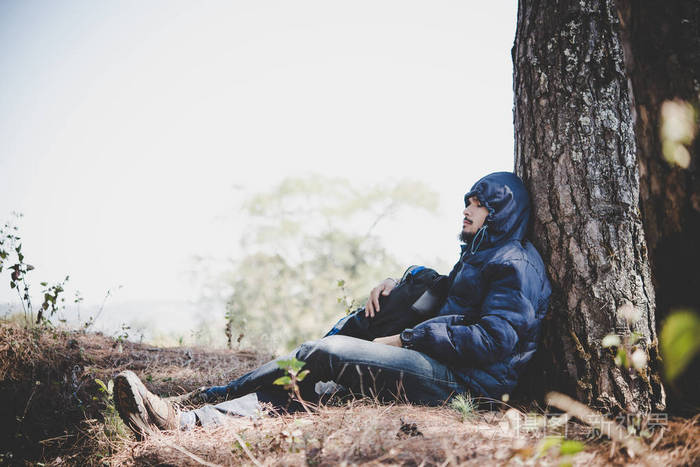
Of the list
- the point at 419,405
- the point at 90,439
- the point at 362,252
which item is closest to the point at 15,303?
the point at 90,439

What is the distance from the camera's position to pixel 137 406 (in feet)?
6.66

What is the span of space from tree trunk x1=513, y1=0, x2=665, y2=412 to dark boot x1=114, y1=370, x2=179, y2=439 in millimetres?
2241

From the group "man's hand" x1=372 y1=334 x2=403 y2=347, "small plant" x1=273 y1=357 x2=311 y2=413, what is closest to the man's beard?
"man's hand" x1=372 y1=334 x2=403 y2=347

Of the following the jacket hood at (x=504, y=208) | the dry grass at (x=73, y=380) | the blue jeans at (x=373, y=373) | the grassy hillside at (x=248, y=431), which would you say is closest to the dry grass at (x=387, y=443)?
the grassy hillside at (x=248, y=431)

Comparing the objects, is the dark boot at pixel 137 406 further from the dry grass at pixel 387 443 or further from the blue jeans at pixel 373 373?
the blue jeans at pixel 373 373

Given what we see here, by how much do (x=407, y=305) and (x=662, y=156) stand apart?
71.4 inches

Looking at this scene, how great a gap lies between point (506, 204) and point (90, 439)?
10.2 ft

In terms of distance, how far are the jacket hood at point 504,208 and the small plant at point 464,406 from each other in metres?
1.00

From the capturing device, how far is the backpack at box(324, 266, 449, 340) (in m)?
2.88

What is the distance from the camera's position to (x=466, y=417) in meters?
2.08

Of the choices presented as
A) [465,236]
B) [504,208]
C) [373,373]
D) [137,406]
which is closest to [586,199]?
[504,208]

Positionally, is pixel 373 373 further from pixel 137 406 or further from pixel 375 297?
pixel 137 406

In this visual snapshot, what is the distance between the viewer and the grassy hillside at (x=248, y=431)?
57.5 inches

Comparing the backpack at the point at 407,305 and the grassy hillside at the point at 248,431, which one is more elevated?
the backpack at the point at 407,305
